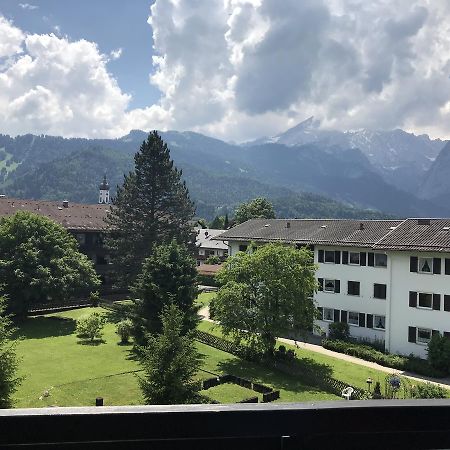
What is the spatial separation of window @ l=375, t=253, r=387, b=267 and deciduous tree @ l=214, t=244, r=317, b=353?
720 cm

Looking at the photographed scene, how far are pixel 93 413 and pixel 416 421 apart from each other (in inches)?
58.9

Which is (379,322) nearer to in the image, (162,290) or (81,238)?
(162,290)

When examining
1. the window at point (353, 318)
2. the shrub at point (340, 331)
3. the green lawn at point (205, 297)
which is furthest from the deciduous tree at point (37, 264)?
the window at point (353, 318)

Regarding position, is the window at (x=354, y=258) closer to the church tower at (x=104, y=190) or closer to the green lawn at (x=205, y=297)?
the green lawn at (x=205, y=297)

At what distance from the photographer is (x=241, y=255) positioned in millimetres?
35719

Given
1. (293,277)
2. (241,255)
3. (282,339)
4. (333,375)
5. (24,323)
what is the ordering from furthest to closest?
(24,323)
(282,339)
(241,255)
(293,277)
(333,375)

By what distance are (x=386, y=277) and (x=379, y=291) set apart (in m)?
1.33

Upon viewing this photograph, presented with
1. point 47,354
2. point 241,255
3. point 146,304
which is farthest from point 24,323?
point 241,255

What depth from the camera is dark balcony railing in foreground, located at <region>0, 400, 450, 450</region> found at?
86.0 inches

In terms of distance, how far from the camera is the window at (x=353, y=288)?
40.2 metres

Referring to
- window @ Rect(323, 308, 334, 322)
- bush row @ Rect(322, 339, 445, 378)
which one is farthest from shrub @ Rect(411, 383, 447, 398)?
window @ Rect(323, 308, 334, 322)

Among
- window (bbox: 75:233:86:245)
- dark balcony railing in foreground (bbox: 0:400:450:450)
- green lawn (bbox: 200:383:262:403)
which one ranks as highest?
window (bbox: 75:233:86:245)

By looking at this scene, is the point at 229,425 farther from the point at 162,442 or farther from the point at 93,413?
the point at 93,413

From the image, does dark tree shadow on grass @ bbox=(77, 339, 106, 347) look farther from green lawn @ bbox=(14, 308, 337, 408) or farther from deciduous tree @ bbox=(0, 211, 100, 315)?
deciduous tree @ bbox=(0, 211, 100, 315)
